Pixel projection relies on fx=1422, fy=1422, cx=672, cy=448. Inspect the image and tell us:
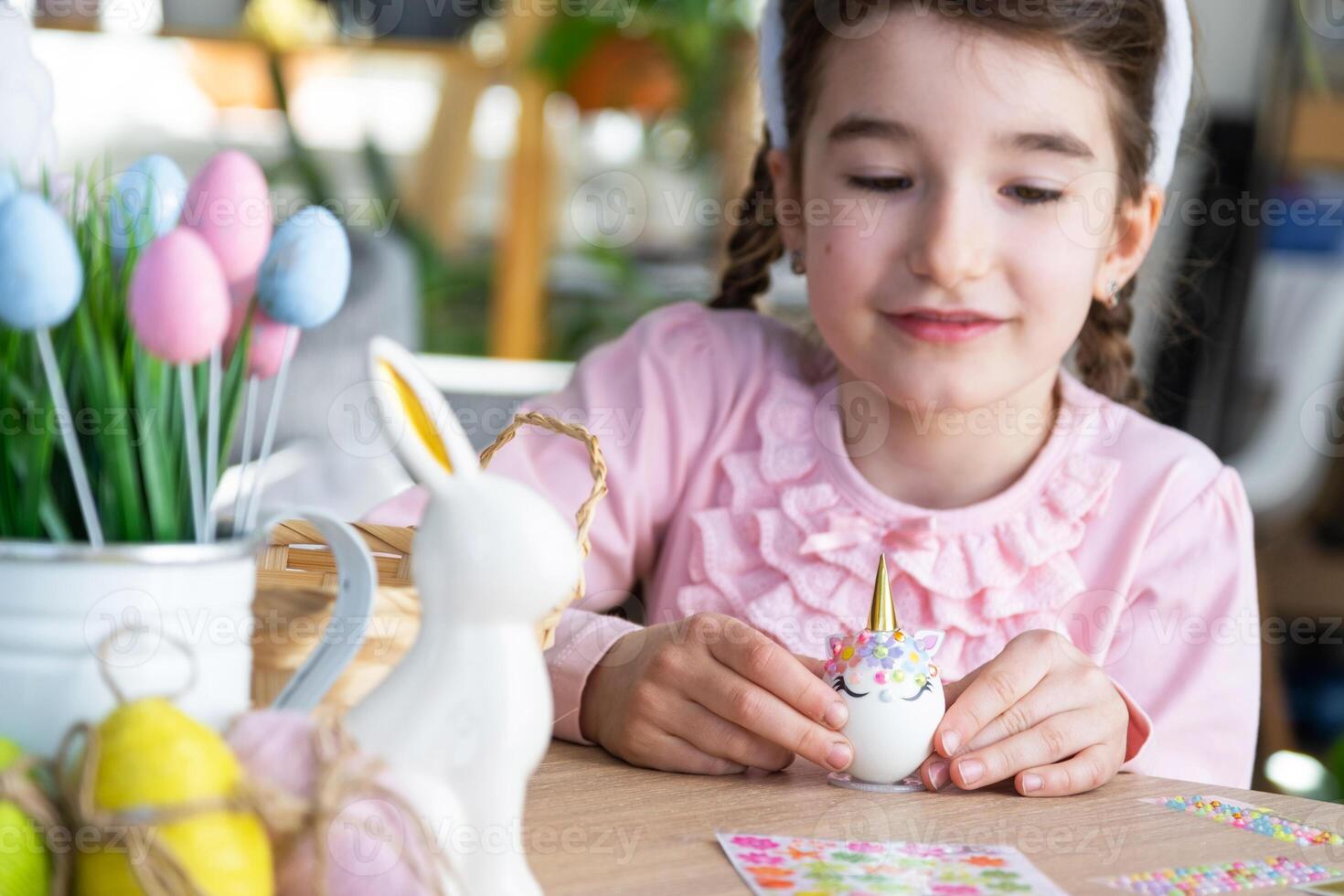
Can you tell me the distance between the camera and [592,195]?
14.8ft

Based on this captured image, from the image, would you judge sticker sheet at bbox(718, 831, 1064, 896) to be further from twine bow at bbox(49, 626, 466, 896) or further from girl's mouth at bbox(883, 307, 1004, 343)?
girl's mouth at bbox(883, 307, 1004, 343)

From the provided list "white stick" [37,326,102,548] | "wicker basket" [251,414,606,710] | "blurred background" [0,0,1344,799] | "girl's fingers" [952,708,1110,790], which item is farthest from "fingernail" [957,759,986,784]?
"blurred background" [0,0,1344,799]

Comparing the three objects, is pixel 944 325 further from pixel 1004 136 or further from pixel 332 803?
pixel 332 803

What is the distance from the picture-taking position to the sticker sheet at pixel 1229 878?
641mm

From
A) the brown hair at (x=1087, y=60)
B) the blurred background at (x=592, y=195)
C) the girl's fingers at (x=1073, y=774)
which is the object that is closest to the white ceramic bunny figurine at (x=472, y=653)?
the girl's fingers at (x=1073, y=774)

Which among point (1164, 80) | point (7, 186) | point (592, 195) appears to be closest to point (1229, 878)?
point (7, 186)

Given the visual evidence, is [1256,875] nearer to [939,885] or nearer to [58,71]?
[939,885]

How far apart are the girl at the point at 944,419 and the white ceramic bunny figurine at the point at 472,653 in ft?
1.19

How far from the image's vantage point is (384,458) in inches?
84.2

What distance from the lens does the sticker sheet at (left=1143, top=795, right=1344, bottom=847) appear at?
0.75 metres

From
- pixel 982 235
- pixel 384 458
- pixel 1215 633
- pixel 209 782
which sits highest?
pixel 982 235

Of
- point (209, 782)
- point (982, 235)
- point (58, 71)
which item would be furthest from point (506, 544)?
point (58, 71)

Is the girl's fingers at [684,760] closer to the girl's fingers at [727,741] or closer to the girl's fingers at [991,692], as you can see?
the girl's fingers at [727,741]

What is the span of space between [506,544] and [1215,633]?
76 centimetres
